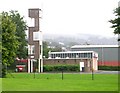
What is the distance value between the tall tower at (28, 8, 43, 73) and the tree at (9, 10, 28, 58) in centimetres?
514

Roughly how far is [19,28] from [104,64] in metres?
31.4

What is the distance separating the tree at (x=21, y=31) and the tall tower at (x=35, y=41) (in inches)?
202

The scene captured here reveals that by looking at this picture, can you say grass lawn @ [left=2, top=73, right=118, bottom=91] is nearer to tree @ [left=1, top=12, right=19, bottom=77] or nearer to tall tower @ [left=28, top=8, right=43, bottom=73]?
tree @ [left=1, top=12, right=19, bottom=77]

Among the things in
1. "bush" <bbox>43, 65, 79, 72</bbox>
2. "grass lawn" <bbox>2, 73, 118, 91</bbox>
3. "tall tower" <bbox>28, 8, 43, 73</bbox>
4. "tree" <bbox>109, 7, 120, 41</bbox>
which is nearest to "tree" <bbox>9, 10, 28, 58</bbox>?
"tall tower" <bbox>28, 8, 43, 73</bbox>

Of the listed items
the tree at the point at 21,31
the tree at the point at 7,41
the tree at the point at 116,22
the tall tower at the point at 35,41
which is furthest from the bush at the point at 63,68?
the tree at the point at 116,22

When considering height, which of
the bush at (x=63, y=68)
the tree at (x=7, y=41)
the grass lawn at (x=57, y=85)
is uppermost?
the tree at (x=7, y=41)

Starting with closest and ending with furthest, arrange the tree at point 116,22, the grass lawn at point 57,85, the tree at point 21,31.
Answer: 1. the grass lawn at point 57,85
2. the tree at point 116,22
3. the tree at point 21,31

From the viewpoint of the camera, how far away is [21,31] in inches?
3265

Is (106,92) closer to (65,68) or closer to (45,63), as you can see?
(65,68)

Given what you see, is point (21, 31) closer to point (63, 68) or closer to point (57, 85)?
point (63, 68)

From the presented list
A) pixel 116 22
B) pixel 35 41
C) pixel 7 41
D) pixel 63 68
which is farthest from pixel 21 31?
pixel 116 22

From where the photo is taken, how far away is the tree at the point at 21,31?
8169 cm

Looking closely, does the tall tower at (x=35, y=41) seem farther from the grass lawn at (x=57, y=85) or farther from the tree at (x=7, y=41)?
the grass lawn at (x=57, y=85)

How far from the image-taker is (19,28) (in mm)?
82562
